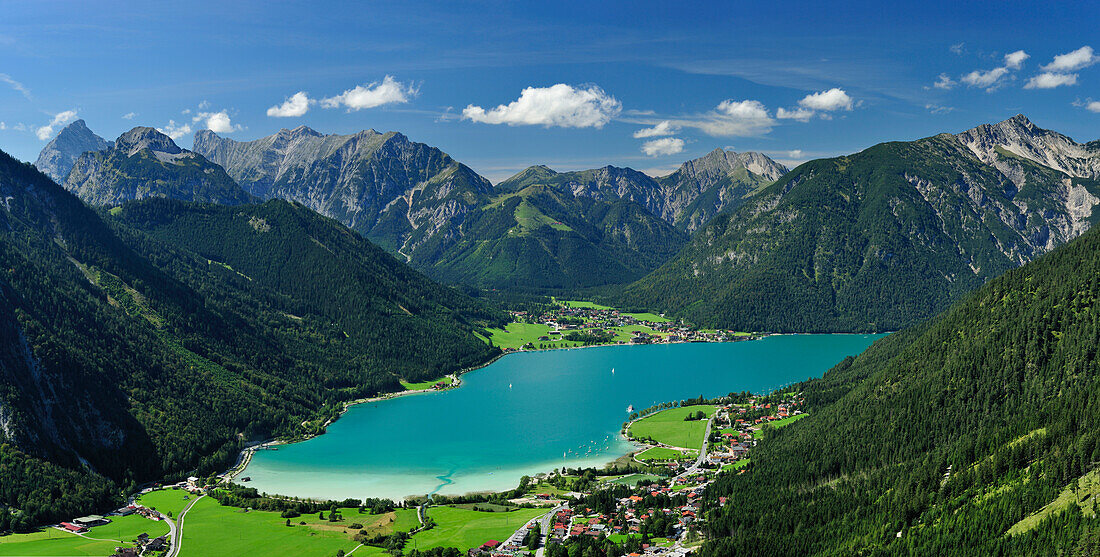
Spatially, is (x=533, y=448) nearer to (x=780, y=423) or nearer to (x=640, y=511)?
(x=640, y=511)

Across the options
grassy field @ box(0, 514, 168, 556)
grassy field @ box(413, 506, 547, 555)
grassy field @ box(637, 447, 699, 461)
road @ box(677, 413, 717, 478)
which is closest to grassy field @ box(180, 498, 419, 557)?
grassy field @ box(413, 506, 547, 555)

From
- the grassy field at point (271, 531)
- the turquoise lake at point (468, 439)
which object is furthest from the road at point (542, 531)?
the turquoise lake at point (468, 439)

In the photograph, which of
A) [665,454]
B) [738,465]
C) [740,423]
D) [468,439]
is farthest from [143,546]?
[740,423]

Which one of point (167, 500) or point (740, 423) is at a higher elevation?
point (167, 500)

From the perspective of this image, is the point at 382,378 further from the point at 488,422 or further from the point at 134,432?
the point at 134,432

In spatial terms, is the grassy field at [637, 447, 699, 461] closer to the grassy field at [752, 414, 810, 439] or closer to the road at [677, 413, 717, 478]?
the road at [677, 413, 717, 478]

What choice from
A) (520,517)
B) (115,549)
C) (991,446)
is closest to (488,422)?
(520,517)

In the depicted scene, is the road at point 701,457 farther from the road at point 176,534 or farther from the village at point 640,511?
the road at point 176,534
